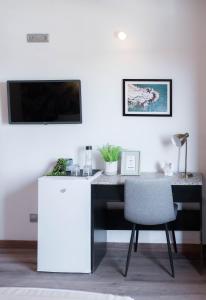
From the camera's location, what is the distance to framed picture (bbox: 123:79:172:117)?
10.7 ft

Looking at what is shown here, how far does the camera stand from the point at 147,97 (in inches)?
129

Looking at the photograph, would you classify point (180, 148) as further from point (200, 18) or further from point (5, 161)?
point (5, 161)

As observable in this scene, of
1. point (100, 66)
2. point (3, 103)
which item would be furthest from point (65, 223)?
point (100, 66)

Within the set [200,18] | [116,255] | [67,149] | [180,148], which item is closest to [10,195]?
[67,149]

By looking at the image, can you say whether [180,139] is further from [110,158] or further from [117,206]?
[117,206]

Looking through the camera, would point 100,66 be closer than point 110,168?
No

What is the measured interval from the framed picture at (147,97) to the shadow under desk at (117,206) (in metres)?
0.63

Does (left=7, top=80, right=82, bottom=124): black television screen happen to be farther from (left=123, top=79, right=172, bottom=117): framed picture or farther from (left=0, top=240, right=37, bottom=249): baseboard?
(left=0, top=240, right=37, bottom=249): baseboard

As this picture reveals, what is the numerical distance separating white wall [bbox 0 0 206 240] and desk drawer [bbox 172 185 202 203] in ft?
1.84

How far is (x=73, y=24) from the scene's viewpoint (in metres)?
3.31

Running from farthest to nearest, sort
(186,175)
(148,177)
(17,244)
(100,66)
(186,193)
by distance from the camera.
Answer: (17,244)
(100,66)
(186,175)
(148,177)
(186,193)

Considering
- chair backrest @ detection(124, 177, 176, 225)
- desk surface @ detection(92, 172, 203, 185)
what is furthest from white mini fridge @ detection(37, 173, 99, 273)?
chair backrest @ detection(124, 177, 176, 225)

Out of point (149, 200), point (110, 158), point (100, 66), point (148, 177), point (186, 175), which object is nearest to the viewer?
point (149, 200)

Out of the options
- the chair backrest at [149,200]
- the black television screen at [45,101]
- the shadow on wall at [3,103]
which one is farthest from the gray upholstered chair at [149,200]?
the shadow on wall at [3,103]
